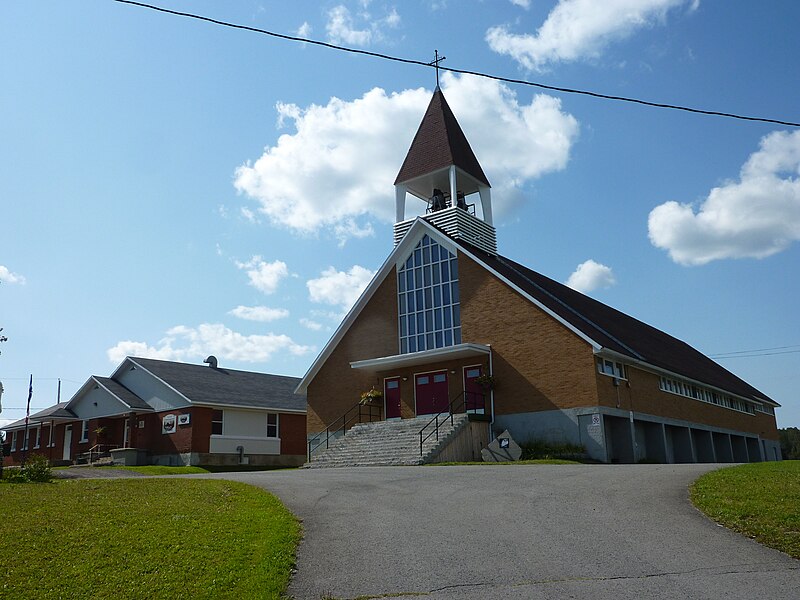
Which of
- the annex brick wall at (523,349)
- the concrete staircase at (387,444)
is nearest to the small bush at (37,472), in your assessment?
the concrete staircase at (387,444)

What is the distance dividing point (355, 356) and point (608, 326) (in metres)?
10.7

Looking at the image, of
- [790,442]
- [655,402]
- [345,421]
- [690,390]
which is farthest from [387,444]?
[790,442]

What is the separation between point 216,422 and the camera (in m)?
36.0

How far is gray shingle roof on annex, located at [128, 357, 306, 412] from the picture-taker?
36.3 metres

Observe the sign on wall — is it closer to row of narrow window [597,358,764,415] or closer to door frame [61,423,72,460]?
door frame [61,423,72,460]

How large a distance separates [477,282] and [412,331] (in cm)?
356

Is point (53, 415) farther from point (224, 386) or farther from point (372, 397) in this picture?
point (372, 397)

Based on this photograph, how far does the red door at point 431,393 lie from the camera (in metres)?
28.9

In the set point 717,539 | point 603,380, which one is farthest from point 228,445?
point 717,539

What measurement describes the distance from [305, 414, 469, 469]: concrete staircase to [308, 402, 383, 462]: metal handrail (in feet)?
5.75

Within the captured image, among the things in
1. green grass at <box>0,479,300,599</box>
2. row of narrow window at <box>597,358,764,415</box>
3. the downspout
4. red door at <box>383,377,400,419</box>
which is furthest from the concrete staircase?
green grass at <box>0,479,300,599</box>

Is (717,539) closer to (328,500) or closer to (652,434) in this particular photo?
(328,500)

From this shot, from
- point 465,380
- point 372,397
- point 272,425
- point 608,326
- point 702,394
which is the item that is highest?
point 608,326

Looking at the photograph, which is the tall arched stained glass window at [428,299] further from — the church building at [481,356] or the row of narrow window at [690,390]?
the row of narrow window at [690,390]
